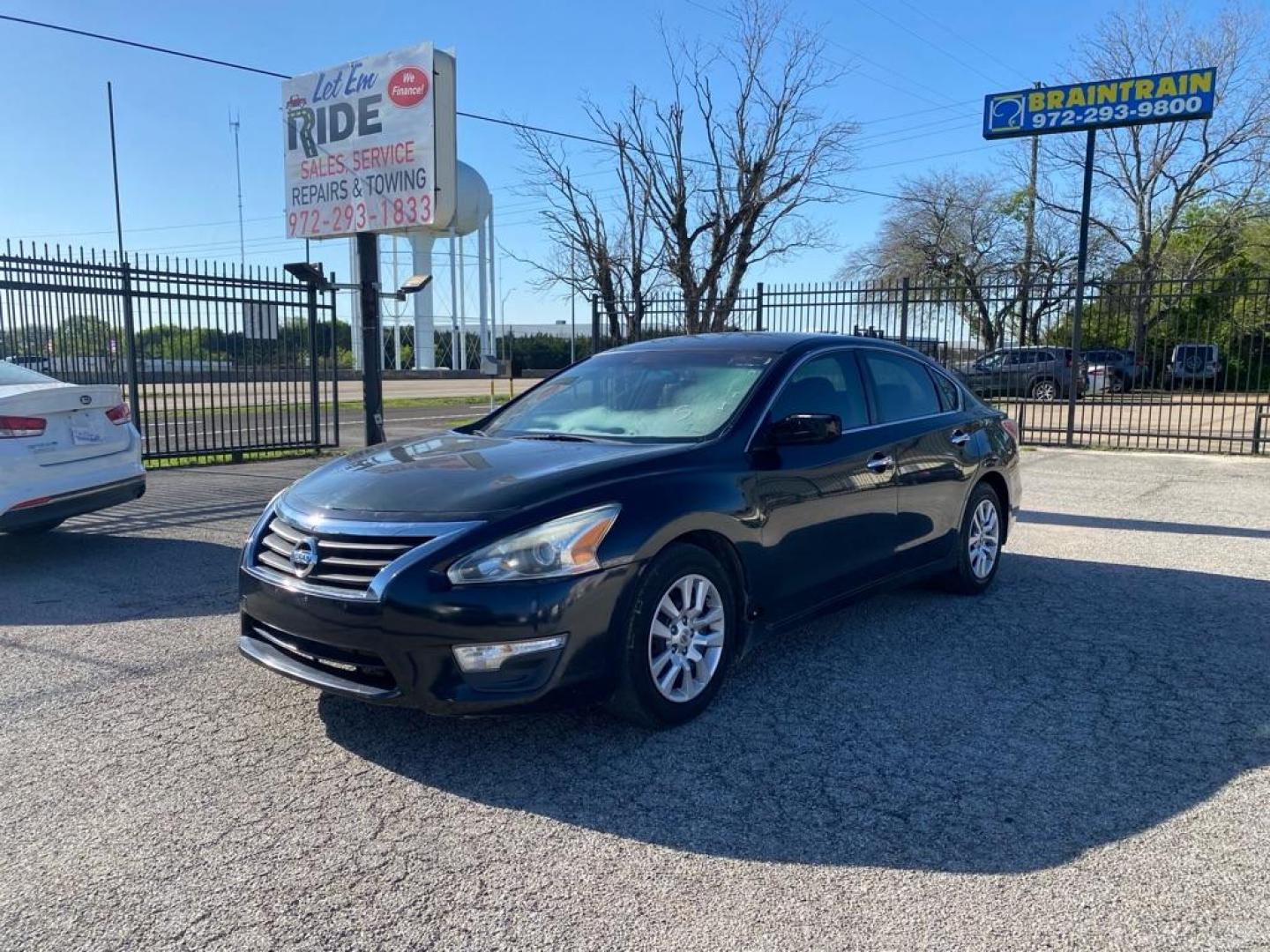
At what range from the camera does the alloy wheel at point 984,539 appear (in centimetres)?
585

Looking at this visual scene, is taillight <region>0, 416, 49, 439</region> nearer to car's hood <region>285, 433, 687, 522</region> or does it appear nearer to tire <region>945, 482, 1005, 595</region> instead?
car's hood <region>285, 433, 687, 522</region>

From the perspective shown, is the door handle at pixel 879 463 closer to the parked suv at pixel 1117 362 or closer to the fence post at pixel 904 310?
the fence post at pixel 904 310

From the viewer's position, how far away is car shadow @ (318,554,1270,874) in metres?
3.07

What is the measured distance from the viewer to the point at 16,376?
22.4 ft

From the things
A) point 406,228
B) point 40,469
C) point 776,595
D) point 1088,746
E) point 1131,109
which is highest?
point 1131,109

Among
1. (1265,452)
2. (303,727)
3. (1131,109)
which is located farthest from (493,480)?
(1131,109)

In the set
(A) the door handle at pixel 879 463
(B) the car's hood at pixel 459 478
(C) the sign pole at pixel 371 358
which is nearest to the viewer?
(B) the car's hood at pixel 459 478

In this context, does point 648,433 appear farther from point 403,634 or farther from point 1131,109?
point 1131,109

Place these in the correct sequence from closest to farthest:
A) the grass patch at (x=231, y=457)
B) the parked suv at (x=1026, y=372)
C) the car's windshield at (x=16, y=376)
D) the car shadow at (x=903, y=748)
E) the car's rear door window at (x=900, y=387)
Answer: the car shadow at (x=903, y=748)
the car's rear door window at (x=900, y=387)
the car's windshield at (x=16, y=376)
the grass patch at (x=231, y=457)
the parked suv at (x=1026, y=372)

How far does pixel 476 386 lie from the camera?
1604 inches

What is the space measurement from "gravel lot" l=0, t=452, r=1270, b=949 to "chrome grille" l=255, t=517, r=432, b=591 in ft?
2.25

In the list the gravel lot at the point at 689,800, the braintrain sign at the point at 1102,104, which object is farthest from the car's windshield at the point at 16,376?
the braintrain sign at the point at 1102,104

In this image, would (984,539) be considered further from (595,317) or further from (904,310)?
(595,317)

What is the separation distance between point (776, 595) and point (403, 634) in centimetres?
173
